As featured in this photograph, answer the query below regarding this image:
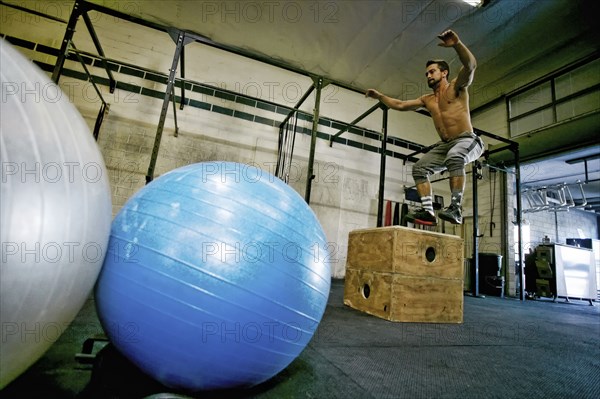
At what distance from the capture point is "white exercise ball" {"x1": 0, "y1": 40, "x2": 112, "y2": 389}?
1.47 feet

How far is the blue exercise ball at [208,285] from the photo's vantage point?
2.08 ft

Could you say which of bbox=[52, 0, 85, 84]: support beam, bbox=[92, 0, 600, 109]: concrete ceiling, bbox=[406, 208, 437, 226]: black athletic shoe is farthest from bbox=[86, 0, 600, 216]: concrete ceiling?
bbox=[406, 208, 437, 226]: black athletic shoe

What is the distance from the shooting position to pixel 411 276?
1968 millimetres

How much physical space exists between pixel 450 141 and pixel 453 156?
7.6 inches

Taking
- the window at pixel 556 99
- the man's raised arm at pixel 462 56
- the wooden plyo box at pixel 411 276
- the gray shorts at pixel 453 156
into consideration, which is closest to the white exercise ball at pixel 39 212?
the wooden plyo box at pixel 411 276

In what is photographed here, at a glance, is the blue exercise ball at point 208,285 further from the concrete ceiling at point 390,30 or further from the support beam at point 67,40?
the concrete ceiling at point 390,30

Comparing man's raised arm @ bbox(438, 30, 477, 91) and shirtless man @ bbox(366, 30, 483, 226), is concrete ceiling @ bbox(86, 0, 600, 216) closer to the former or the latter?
shirtless man @ bbox(366, 30, 483, 226)

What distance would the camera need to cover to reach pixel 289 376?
89 cm

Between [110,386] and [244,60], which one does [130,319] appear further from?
[244,60]

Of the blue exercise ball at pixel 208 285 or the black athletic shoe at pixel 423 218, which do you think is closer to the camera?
the blue exercise ball at pixel 208 285

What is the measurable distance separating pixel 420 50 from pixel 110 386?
527cm

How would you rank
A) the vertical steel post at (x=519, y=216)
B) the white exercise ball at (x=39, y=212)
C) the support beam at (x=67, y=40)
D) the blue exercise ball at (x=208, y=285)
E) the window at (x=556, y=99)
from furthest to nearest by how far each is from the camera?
the vertical steel post at (x=519, y=216) → the window at (x=556, y=99) → the support beam at (x=67, y=40) → the blue exercise ball at (x=208, y=285) → the white exercise ball at (x=39, y=212)

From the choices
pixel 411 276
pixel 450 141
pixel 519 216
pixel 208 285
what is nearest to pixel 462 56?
pixel 450 141

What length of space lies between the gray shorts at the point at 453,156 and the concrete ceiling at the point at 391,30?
2.18 m
